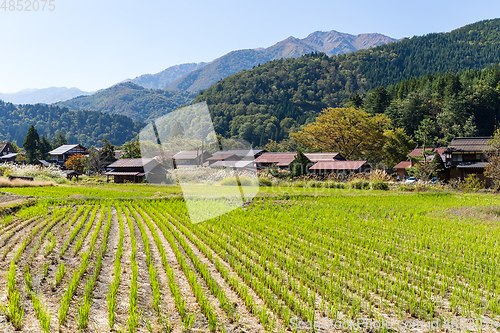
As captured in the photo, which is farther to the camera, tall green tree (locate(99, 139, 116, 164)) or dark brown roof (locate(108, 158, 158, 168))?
tall green tree (locate(99, 139, 116, 164))

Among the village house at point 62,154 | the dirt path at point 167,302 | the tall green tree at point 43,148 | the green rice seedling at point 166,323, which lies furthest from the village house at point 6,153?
the green rice seedling at point 166,323

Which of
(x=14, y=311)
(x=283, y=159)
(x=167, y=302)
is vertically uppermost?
(x=14, y=311)

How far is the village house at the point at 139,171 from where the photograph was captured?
34375 millimetres

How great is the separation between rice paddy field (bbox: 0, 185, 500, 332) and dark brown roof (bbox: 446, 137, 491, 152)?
69.4 ft

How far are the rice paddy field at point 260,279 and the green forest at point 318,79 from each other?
222ft

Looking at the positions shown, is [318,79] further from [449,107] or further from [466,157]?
[466,157]

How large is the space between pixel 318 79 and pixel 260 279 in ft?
350

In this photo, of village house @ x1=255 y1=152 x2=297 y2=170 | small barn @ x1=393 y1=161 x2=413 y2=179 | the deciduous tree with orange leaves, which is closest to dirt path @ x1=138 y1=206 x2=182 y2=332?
village house @ x1=255 y1=152 x2=297 y2=170

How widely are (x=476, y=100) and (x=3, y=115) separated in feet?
614

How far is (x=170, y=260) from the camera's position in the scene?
6.72 m

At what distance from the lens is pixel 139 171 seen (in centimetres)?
3734

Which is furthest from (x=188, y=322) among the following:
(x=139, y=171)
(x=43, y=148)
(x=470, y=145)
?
(x=43, y=148)

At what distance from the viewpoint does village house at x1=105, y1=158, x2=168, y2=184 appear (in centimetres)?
3438

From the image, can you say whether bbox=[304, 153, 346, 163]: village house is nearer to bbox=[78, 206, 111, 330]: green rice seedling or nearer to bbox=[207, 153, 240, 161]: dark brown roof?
bbox=[207, 153, 240, 161]: dark brown roof
